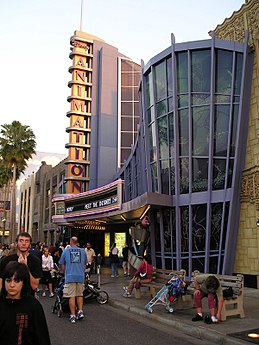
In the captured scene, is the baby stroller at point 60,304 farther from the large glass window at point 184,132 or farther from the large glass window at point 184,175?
the large glass window at point 184,132

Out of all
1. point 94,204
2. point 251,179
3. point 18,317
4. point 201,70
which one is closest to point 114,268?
point 94,204

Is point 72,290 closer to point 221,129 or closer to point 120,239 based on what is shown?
point 221,129

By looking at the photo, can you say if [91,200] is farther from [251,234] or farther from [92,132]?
[251,234]

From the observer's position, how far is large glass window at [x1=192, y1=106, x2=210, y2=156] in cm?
1667

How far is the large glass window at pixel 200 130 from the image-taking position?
16672 millimetres

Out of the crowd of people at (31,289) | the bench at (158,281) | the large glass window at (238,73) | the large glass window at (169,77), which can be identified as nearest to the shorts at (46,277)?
the crowd of people at (31,289)

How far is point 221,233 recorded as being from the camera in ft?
51.0

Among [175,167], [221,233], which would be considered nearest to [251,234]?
[221,233]

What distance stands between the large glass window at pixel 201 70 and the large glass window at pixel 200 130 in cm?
101

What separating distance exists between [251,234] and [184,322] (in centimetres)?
735

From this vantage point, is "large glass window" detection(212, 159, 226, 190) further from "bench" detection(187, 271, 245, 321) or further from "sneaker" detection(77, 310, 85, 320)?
"sneaker" detection(77, 310, 85, 320)

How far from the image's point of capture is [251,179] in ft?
48.8

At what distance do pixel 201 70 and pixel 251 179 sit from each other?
224 inches

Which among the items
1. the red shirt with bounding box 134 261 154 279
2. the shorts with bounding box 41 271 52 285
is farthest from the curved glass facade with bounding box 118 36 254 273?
A: the shorts with bounding box 41 271 52 285
